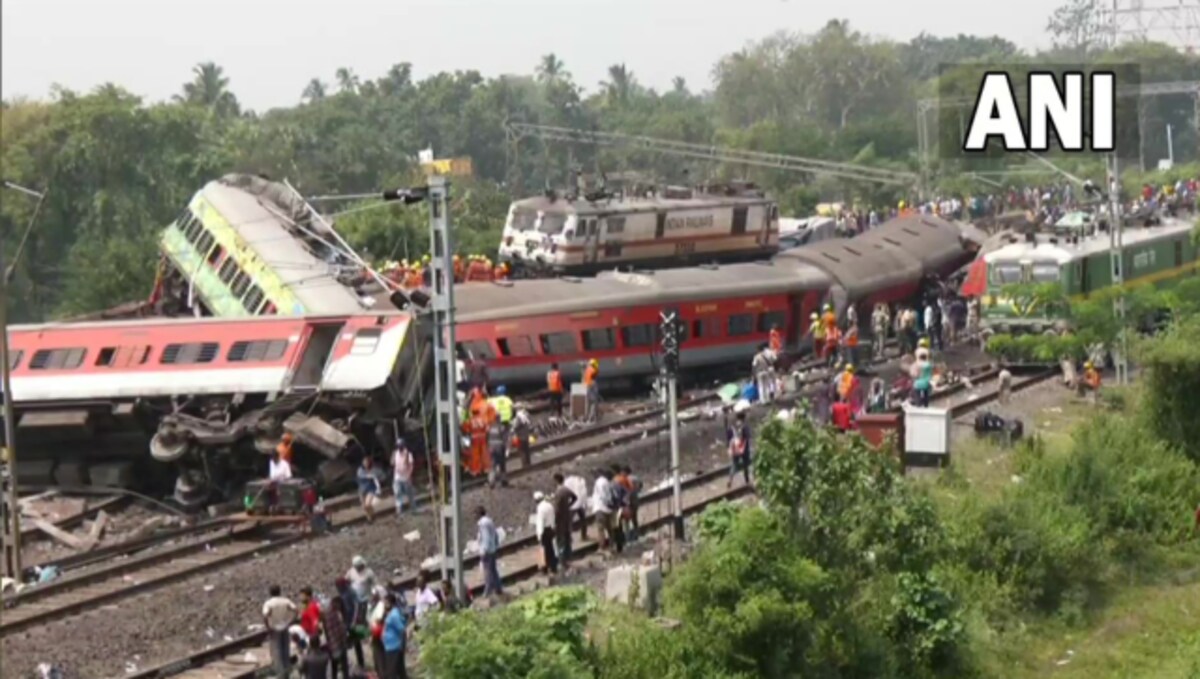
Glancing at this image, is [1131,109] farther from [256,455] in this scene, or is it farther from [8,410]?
A: [8,410]

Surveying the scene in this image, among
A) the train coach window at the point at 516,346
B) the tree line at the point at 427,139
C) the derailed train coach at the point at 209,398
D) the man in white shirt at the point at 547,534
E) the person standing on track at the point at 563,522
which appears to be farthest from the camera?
the tree line at the point at 427,139

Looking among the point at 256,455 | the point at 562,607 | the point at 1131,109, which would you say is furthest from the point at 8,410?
the point at 1131,109

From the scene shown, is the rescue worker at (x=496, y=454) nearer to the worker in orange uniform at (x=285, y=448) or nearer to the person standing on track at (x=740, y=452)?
the worker in orange uniform at (x=285, y=448)

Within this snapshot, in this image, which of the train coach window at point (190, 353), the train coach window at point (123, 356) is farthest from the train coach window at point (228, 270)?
the train coach window at point (190, 353)

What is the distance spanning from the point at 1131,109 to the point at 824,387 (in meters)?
32.6

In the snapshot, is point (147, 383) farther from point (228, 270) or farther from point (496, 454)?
point (228, 270)

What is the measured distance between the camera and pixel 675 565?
21172mm

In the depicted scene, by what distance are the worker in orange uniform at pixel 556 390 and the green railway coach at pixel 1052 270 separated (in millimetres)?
8832

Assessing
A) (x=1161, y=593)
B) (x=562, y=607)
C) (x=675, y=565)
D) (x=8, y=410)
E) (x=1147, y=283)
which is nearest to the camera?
(x=562, y=607)

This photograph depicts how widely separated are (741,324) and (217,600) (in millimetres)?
17580

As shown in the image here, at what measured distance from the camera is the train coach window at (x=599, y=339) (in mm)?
34688

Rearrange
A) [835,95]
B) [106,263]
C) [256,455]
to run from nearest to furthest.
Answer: [256,455] → [106,263] → [835,95]

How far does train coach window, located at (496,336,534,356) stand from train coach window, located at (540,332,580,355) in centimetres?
28

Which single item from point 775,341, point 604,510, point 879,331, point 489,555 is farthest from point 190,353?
point 879,331
